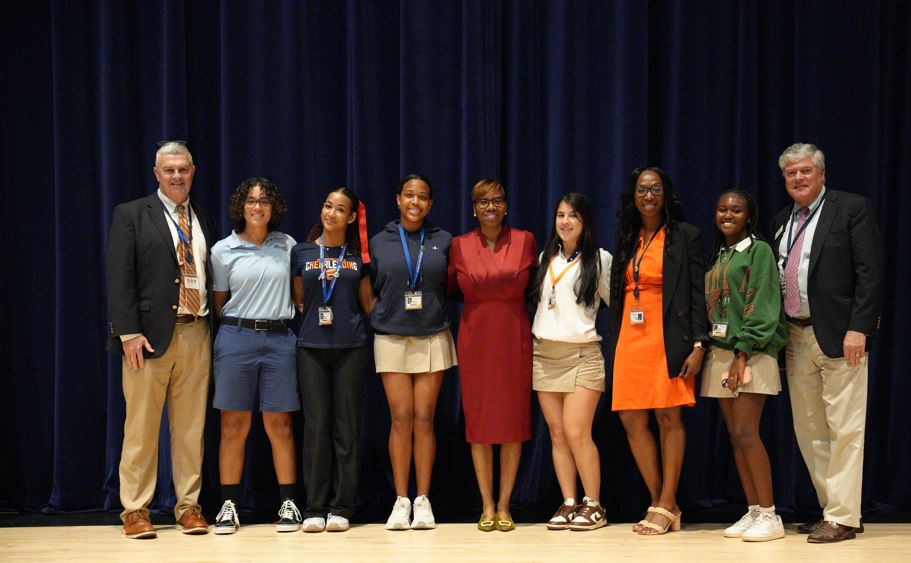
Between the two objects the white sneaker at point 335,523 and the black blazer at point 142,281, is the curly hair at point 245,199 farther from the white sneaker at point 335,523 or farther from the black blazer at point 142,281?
the white sneaker at point 335,523

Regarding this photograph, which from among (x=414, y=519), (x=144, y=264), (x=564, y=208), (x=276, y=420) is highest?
(x=564, y=208)

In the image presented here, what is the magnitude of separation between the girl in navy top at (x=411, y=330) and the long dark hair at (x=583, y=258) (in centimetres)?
44

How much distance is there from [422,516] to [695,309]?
5.15 feet

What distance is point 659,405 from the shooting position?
4.04 meters

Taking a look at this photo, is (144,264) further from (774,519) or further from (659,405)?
(774,519)

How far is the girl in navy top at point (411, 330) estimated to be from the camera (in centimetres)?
419

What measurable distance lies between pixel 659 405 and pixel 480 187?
4.16 feet

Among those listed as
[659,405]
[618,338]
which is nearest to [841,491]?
[659,405]

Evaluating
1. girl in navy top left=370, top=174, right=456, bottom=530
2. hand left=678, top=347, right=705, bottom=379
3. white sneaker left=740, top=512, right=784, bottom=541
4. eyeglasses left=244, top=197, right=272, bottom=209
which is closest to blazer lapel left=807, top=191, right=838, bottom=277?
hand left=678, top=347, right=705, bottom=379

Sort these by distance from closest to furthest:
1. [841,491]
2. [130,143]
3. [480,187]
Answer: [841,491] < [480,187] < [130,143]

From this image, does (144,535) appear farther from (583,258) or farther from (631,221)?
(631,221)

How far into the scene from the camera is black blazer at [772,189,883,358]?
3.89 m

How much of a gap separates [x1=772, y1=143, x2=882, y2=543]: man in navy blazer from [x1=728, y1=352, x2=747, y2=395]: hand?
0.29 meters

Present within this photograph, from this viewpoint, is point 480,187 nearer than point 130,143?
Yes
